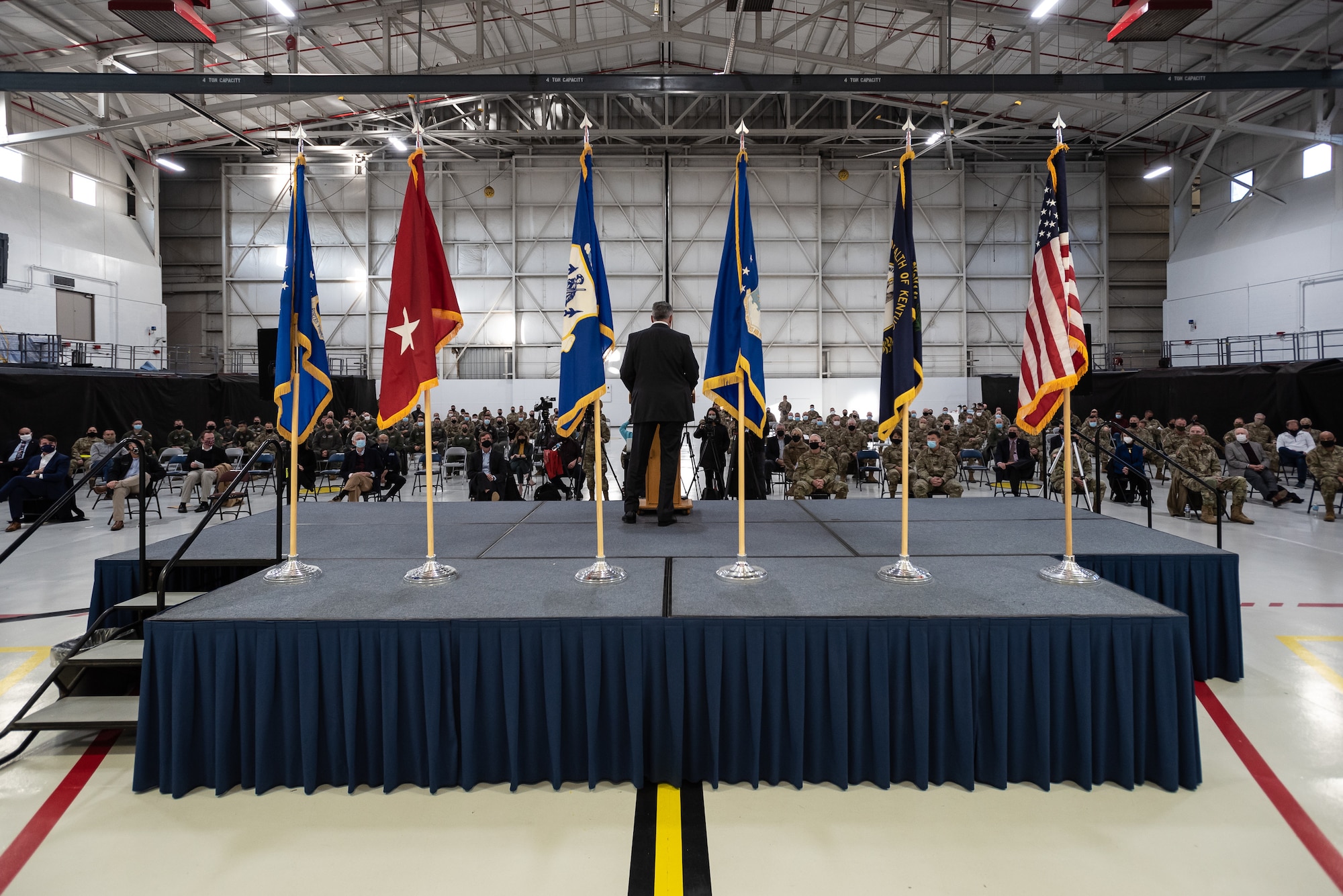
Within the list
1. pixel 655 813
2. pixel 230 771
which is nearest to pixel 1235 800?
pixel 655 813

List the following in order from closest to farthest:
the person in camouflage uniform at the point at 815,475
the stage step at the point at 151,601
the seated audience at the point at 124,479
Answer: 1. the stage step at the point at 151,601
2. the seated audience at the point at 124,479
3. the person in camouflage uniform at the point at 815,475

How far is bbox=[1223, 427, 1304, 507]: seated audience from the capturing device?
1157 cm

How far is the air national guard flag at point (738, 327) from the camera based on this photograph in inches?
173

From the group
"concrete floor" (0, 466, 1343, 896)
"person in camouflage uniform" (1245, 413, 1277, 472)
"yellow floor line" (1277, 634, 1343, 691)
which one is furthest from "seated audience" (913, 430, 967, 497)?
"concrete floor" (0, 466, 1343, 896)

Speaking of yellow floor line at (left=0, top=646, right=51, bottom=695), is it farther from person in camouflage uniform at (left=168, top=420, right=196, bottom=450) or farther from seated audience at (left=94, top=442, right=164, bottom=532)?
person in camouflage uniform at (left=168, top=420, right=196, bottom=450)

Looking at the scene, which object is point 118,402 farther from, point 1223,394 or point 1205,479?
point 1223,394

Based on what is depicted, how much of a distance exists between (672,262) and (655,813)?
2548cm

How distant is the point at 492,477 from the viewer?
32.7 ft

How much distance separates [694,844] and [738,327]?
2.91 metres

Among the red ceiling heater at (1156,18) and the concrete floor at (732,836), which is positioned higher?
the red ceiling heater at (1156,18)

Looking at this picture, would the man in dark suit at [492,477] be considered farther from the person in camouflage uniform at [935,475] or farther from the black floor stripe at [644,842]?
the black floor stripe at [644,842]

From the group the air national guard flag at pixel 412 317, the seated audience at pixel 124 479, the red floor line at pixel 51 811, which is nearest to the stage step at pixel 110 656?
the red floor line at pixel 51 811

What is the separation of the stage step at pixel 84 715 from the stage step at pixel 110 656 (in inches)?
9.4

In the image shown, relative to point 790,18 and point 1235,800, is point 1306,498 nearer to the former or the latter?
point 1235,800
